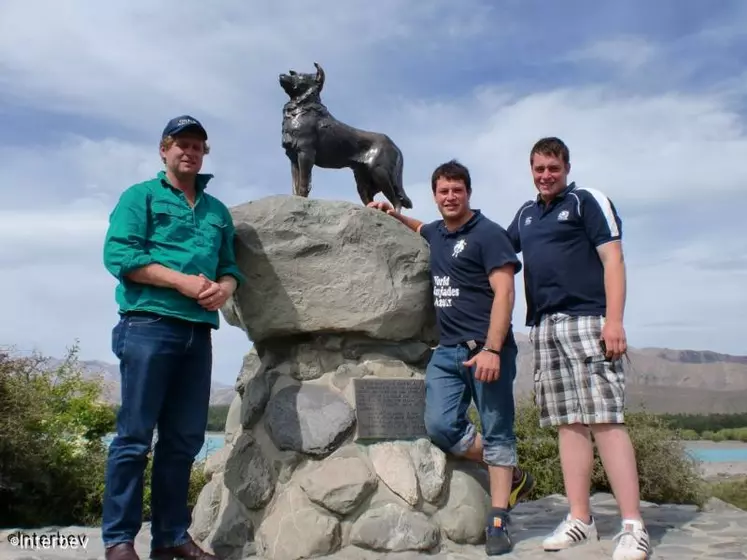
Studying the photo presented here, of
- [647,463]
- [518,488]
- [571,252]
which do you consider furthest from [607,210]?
[647,463]

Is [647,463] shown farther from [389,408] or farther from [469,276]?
[469,276]

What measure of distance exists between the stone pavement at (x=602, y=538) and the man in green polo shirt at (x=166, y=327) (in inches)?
27.3

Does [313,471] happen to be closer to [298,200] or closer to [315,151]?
[298,200]

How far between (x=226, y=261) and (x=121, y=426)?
944 millimetres

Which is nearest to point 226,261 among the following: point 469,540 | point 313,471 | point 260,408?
point 260,408

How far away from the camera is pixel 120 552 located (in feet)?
10.2

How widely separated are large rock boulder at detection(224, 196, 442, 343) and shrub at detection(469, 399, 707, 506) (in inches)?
110

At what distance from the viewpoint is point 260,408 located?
4070mm

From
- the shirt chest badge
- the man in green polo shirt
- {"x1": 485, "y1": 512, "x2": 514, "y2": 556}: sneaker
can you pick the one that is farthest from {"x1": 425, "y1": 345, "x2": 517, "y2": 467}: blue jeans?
the man in green polo shirt

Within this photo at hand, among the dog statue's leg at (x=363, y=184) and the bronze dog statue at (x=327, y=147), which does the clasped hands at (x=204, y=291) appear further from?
the dog statue's leg at (x=363, y=184)

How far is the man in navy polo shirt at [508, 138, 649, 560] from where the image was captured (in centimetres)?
344

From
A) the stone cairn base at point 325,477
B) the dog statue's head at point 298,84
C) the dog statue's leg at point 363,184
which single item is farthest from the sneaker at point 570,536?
the dog statue's head at point 298,84

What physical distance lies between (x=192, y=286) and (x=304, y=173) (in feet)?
5.14

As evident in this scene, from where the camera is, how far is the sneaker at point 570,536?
142 inches
